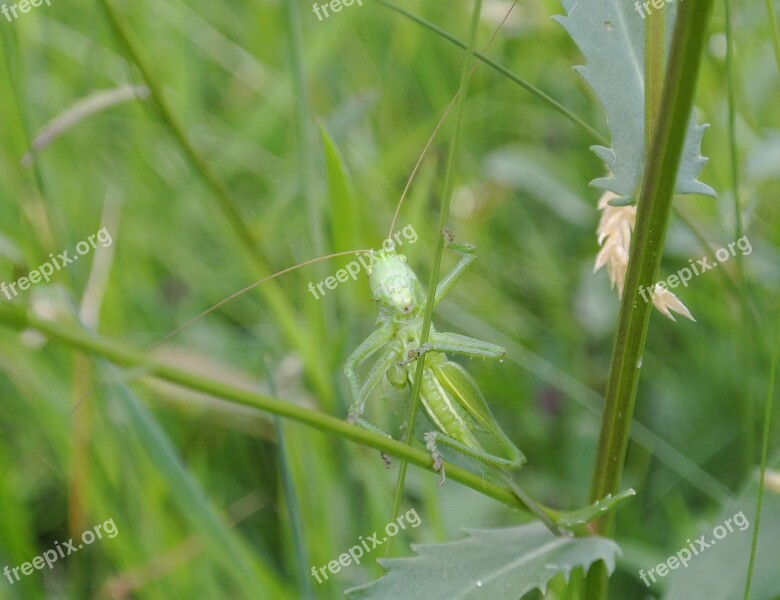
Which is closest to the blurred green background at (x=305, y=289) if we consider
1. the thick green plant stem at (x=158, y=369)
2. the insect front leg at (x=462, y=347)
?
the insect front leg at (x=462, y=347)

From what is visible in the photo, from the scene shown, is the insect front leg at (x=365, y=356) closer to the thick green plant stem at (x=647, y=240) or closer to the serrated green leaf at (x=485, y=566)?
the serrated green leaf at (x=485, y=566)

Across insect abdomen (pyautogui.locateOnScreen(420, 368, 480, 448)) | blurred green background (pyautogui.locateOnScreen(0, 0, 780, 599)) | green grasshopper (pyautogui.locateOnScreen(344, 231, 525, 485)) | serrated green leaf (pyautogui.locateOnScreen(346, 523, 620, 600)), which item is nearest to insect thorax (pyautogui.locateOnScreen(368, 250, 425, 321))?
green grasshopper (pyautogui.locateOnScreen(344, 231, 525, 485))

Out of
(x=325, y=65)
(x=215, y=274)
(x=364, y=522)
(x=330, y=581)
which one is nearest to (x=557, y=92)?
(x=325, y=65)

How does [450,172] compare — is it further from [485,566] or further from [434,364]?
[485,566]

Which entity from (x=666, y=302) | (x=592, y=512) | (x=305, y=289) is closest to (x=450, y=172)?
(x=666, y=302)

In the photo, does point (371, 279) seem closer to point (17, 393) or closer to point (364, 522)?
point (364, 522)

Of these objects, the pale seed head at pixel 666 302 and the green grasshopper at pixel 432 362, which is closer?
the pale seed head at pixel 666 302

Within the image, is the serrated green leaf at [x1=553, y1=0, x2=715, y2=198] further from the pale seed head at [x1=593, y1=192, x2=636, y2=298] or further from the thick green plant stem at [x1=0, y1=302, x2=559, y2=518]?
the thick green plant stem at [x1=0, y1=302, x2=559, y2=518]
